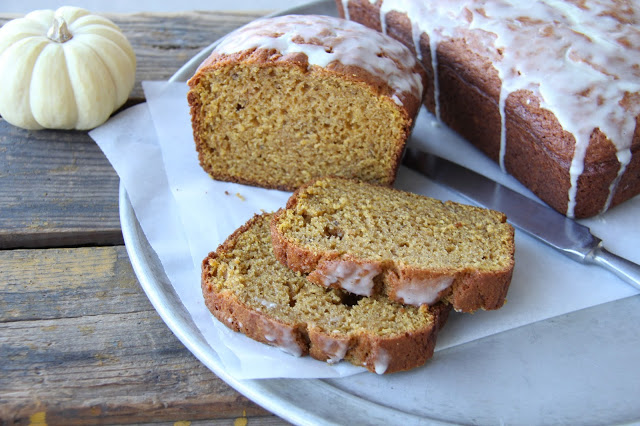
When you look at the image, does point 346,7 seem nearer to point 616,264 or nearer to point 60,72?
point 60,72

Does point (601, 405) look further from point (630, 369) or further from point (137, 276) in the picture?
point (137, 276)

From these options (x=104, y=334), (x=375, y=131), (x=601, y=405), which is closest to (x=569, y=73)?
(x=375, y=131)

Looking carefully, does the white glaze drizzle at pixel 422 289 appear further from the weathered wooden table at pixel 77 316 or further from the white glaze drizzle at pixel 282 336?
the weathered wooden table at pixel 77 316

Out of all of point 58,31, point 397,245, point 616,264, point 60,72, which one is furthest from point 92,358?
point 616,264

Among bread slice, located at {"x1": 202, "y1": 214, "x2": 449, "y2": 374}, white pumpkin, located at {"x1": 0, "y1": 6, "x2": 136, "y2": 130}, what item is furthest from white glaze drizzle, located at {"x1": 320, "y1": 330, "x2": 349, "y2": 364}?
white pumpkin, located at {"x1": 0, "y1": 6, "x2": 136, "y2": 130}

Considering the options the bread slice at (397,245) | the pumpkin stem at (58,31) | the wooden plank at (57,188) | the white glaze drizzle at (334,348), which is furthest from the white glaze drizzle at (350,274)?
the pumpkin stem at (58,31)

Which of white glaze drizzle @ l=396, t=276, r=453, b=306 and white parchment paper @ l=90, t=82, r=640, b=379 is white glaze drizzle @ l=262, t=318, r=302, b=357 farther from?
white glaze drizzle @ l=396, t=276, r=453, b=306
